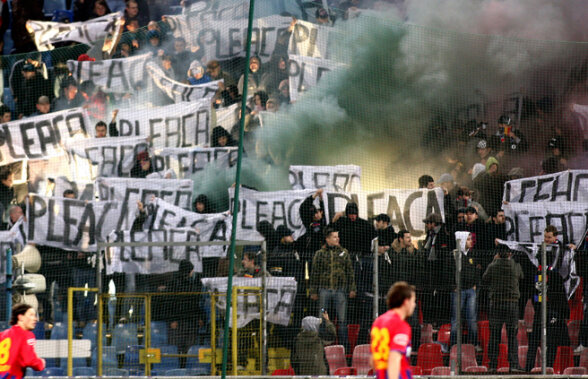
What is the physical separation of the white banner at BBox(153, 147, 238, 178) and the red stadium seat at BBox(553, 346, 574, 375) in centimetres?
743

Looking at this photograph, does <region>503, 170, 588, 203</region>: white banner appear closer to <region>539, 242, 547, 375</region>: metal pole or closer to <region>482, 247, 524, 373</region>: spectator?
<region>482, 247, 524, 373</region>: spectator

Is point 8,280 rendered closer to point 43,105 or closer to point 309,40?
point 43,105

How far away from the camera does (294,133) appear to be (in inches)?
794

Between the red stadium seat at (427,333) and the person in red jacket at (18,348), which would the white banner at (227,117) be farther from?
the person in red jacket at (18,348)

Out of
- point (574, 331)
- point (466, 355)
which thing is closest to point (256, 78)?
point (466, 355)

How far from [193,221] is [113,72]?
14.6 feet

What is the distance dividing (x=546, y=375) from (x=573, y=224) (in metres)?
4.18

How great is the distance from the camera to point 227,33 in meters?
20.2

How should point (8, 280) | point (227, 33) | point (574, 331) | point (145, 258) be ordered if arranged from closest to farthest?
point (574, 331)
point (8, 280)
point (145, 258)
point (227, 33)

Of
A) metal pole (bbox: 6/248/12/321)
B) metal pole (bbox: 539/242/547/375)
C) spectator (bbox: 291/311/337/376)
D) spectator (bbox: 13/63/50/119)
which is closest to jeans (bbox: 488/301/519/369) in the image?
metal pole (bbox: 539/242/547/375)

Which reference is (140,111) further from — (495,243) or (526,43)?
(526,43)

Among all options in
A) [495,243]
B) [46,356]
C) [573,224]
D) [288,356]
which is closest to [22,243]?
[46,356]

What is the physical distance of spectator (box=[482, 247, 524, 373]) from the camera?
46.1 ft

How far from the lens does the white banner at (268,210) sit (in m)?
17.0
